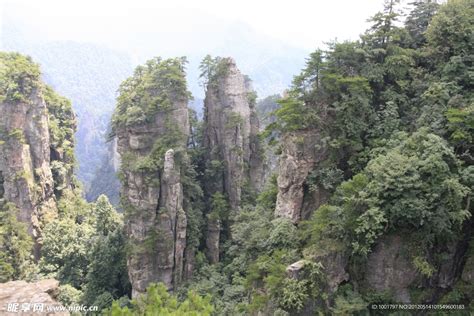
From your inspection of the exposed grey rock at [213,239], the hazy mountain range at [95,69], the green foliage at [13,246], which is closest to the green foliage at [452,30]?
the exposed grey rock at [213,239]

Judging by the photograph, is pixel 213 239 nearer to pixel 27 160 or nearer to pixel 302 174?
pixel 302 174

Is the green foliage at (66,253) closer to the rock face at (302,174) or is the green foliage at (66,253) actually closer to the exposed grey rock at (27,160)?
the exposed grey rock at (27,160)

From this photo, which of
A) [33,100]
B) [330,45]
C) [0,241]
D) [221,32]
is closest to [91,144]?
[221,32]

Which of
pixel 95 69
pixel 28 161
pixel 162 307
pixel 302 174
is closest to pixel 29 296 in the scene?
pixel 162 307

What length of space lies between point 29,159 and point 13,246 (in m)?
8.23

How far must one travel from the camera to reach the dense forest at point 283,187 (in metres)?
13.0

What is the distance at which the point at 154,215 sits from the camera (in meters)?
25.5

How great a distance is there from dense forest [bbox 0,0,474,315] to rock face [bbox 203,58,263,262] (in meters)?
A: 0.11

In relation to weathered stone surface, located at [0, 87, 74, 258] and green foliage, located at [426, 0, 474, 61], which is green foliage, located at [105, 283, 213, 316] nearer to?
green foliage, located at [426, 0, 474, 61]

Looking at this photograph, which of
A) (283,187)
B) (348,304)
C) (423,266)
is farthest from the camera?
(283,187)

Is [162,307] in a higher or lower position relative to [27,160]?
lower

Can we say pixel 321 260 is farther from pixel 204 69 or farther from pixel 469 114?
pixel 204 69

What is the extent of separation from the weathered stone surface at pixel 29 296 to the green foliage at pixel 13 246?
657 inches

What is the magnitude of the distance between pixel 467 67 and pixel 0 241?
2735cm
